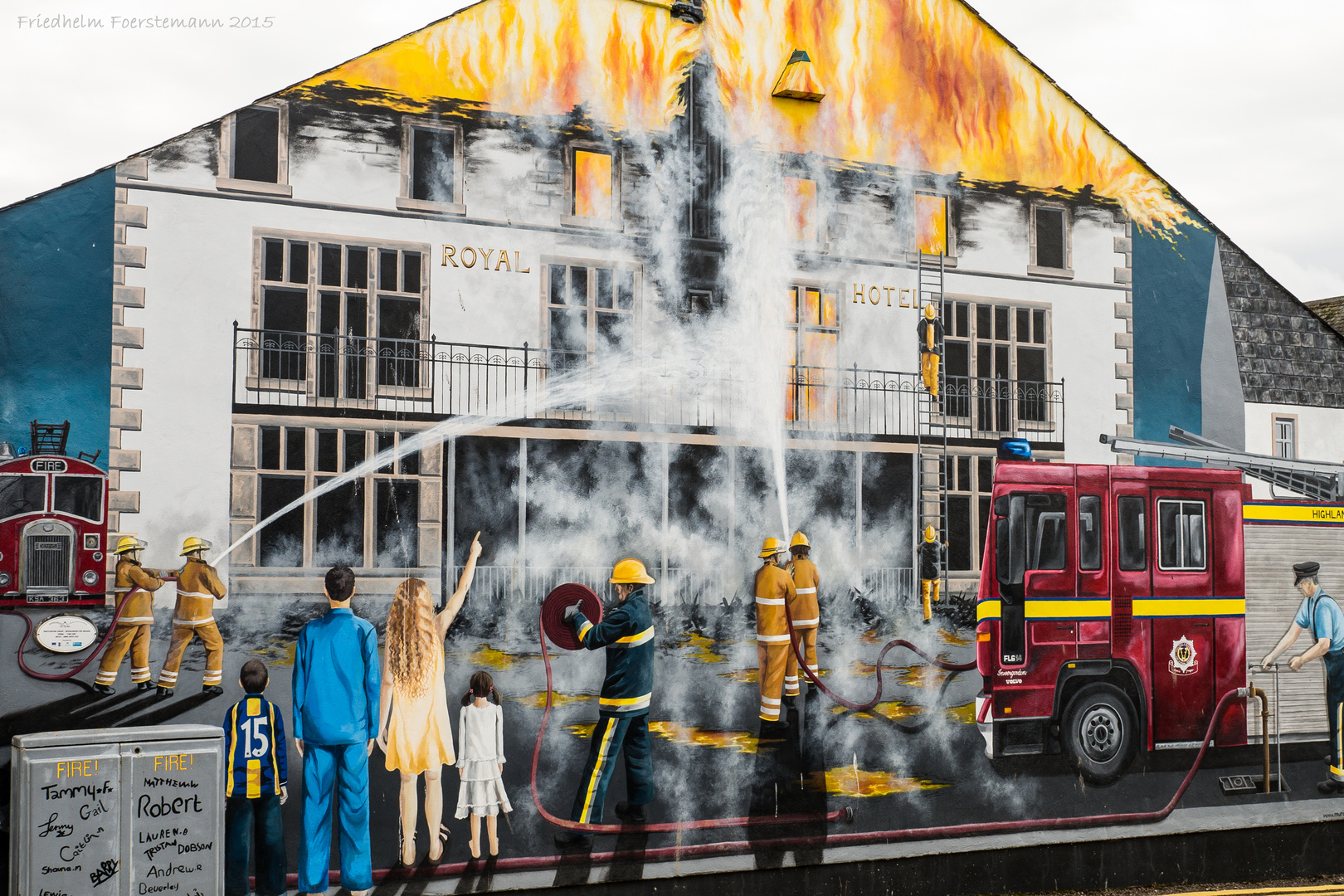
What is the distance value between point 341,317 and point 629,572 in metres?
2.48

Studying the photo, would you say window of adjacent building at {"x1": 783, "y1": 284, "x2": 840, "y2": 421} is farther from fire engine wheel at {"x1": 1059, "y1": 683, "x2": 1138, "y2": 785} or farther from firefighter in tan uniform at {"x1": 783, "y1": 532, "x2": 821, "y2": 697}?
fire engine wheel at {"x1": 1059, "y1": 683, "x2": 1138, "y2": 785}

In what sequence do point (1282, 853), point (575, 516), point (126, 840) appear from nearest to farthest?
point (126, 840) → point (575, 516) → point (1282, 853)

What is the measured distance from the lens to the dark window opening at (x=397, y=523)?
622cm

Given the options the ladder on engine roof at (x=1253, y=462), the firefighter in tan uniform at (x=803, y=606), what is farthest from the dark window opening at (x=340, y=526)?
the ladder on engine roof at (x=1253, y=462)

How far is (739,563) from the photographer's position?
23.4 ft

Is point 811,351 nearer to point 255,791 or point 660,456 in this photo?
point 660,456

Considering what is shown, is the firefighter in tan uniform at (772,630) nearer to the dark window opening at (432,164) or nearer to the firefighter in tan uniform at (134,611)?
the dark window opening at (432,164)

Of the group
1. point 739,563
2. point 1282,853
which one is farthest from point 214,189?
point 1282,853

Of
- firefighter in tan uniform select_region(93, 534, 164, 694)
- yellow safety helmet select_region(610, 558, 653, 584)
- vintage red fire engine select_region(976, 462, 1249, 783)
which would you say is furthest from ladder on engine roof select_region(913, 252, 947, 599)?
firefighter in tan uniform select_region(93, 534, 164, 694)

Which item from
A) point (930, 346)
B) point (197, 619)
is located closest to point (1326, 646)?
point (930, 346)

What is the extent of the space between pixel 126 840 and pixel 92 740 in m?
0.55

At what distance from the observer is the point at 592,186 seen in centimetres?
688

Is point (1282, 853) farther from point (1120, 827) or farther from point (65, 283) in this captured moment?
point (65, 283)

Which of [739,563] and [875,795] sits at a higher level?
[739,563]
